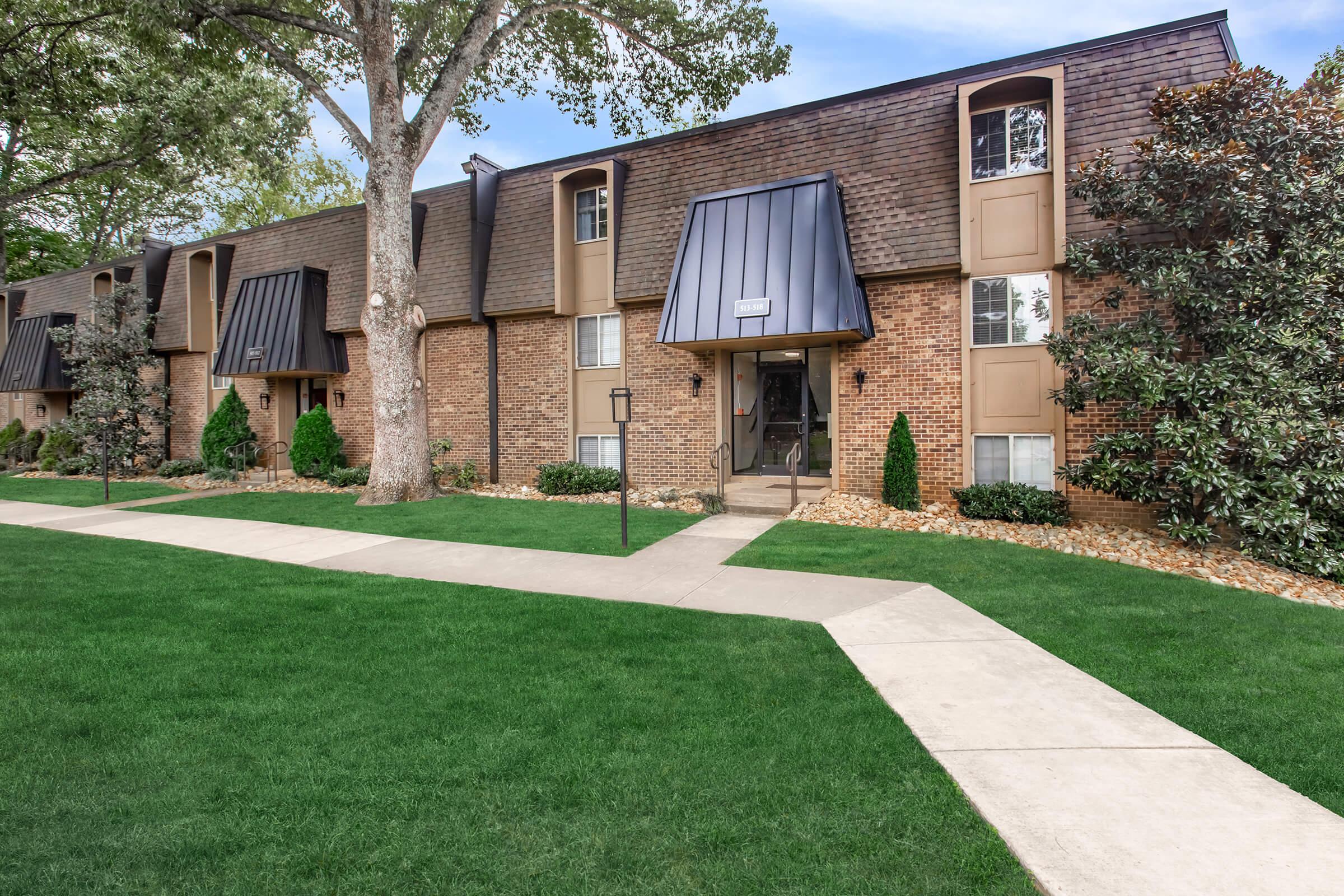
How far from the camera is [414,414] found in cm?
1286

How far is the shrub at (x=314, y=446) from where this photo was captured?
620 inches

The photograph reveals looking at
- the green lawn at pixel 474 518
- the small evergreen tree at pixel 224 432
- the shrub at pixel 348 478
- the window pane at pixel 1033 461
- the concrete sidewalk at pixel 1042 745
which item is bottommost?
the concrete sidewalk at pixel 1042 745

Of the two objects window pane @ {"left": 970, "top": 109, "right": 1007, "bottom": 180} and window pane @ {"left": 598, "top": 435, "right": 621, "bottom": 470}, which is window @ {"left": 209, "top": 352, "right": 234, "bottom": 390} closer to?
window pane @ {"left": 598, "top": 435, "right": 621, "bottom": 470}

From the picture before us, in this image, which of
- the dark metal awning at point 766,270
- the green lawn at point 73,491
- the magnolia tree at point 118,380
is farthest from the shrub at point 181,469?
the dark metal awning at point 766,270

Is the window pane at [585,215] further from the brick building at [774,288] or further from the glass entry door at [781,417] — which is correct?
the glass entry door at [781,417]

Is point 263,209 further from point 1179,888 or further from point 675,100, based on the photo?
point 1179,888

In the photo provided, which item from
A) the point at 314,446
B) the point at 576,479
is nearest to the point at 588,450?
the point at 576,479

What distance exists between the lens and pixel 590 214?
13.9 meters

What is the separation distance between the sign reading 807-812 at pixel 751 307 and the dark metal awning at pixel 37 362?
22137mm

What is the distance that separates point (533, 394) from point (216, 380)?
448 inches

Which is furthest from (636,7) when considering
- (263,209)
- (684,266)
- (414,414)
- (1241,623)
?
(263,209)

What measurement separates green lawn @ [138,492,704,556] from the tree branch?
6.54m

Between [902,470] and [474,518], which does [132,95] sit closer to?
[474,518]

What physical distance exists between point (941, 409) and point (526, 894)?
1000 centimetres
